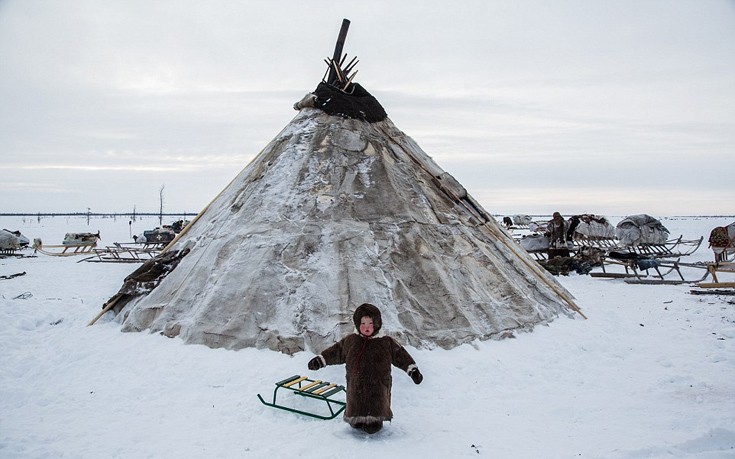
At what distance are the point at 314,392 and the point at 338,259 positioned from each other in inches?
103

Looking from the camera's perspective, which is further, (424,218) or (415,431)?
(424,218)

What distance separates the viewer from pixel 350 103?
32.3 feet

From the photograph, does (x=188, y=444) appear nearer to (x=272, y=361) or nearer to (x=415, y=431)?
(x=272, y=361)

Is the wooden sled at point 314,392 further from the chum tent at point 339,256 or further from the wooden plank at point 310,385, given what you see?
the chum tent at point 339,256

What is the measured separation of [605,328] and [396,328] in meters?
4.53

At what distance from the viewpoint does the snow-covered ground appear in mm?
4457

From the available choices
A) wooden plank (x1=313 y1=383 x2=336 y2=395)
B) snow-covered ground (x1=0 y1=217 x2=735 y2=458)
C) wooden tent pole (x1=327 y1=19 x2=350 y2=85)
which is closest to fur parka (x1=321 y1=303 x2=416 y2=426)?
snow-covered ground (x1=0 y1=217 x2=735 y2=458)

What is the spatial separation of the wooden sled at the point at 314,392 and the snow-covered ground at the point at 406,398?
0.33 feet

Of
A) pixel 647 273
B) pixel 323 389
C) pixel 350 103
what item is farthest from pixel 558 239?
pixel 323 389

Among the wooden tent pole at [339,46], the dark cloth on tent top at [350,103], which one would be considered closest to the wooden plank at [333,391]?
the dark cloth on tent top at [350,103]

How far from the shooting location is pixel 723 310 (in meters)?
10.7

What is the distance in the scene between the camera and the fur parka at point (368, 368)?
464 cm

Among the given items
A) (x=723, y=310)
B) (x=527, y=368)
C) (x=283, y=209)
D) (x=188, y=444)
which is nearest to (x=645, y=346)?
(x=527, y=368)

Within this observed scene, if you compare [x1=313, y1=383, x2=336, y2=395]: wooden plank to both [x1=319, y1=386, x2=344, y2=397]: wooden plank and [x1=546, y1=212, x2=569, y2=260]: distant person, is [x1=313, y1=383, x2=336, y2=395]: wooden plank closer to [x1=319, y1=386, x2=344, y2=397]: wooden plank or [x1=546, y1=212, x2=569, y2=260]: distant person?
[x1=319, y1=386, x2=344, y2=397]: wooden plank
